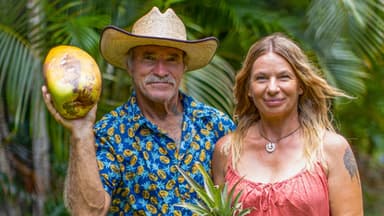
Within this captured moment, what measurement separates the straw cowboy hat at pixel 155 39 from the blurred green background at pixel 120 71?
159cm

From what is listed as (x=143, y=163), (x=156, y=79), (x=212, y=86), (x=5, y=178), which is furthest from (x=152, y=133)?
(x=5, y=178)

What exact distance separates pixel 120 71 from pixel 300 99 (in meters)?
3.04

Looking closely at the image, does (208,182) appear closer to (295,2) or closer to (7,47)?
(7,47)

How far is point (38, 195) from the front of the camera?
805 cm

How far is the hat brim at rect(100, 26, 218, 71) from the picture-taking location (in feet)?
15.7

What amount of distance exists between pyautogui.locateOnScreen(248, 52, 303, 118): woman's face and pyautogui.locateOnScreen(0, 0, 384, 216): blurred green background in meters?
1.88

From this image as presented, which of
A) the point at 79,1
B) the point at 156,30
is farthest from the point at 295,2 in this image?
the point at 156,30

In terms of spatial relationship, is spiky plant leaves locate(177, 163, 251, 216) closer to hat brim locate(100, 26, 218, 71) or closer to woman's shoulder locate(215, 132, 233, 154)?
woman's shoulder locate(215, 132, 233, 154)

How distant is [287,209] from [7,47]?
3.22m

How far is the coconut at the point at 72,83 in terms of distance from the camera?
424cm

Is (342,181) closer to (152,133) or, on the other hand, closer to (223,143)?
(223,143)

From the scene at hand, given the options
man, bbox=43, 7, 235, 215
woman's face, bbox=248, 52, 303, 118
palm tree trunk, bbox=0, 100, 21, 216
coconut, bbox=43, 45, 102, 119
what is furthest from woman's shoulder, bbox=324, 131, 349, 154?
palm tree trunk, bbox=0, 100, 21, 216

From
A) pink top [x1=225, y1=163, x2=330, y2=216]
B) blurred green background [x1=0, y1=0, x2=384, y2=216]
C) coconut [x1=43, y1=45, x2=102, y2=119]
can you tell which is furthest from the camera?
blurred green background [x1=0, y1=0, x2=384, y2=216]

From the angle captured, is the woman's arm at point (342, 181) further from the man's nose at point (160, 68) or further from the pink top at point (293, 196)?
the man's nose at point (160, 68)
